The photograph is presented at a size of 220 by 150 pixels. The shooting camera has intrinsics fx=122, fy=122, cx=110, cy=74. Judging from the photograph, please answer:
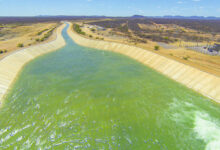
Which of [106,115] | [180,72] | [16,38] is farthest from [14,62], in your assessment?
[16,38]

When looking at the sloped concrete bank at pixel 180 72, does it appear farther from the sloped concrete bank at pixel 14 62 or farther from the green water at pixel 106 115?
the sloped concrete bank at pixel 14 62

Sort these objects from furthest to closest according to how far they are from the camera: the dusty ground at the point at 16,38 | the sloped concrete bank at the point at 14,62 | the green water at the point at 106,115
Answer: the dusty ground at the point at 16,38 → the sloped concrete bank at the point at 14,62 → the green water at the point at 106,115

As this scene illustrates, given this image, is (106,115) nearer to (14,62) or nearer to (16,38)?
(14,62)

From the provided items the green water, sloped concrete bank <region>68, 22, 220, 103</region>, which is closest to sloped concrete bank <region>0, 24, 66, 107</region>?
the green water

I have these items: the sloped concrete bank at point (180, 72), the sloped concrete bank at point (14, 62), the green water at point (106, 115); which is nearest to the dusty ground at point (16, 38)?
the sloped concrete bank at point (14, 62)

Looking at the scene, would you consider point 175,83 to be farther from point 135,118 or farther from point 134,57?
point 134,57

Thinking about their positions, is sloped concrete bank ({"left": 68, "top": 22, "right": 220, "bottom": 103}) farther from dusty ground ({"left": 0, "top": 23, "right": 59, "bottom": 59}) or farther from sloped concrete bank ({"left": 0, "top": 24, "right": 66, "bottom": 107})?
dusty ground ({"left": 0, "top": 23, "right": 59, "bottom": 59})
